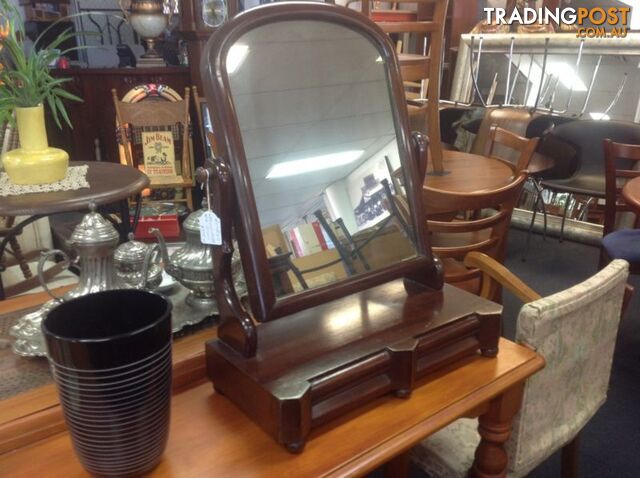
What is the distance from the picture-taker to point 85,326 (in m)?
0.78

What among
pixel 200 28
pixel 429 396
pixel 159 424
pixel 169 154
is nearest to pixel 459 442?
pixel 429 396

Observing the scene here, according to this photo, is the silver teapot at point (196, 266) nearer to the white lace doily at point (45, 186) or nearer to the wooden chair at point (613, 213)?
the white lace doily at point (45, 186)

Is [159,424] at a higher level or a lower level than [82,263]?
lower

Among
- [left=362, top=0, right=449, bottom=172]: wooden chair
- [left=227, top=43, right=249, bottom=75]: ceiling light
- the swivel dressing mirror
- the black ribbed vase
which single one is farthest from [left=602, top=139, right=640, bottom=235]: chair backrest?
the black ribbed vase

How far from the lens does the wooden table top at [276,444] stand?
75 centimetres

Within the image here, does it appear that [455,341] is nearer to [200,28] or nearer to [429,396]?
[429,396]

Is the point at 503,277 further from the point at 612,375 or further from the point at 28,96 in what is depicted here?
the point at 28,96

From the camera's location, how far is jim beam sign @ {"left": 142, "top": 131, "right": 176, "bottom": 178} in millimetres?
4023

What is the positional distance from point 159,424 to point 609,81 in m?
3.96

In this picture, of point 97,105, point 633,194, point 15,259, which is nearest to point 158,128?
point 97,105

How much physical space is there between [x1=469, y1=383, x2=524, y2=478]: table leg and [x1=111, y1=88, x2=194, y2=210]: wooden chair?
11.1ft

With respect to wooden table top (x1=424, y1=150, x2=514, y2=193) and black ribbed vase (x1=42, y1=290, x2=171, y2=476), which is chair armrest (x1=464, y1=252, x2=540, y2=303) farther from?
black ribbed vase (x1=42, y1=290, x2=171, y2=476)

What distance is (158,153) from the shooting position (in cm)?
405

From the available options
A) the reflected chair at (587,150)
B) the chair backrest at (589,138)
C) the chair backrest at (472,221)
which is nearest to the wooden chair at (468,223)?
the chair backrest at (472,221)
